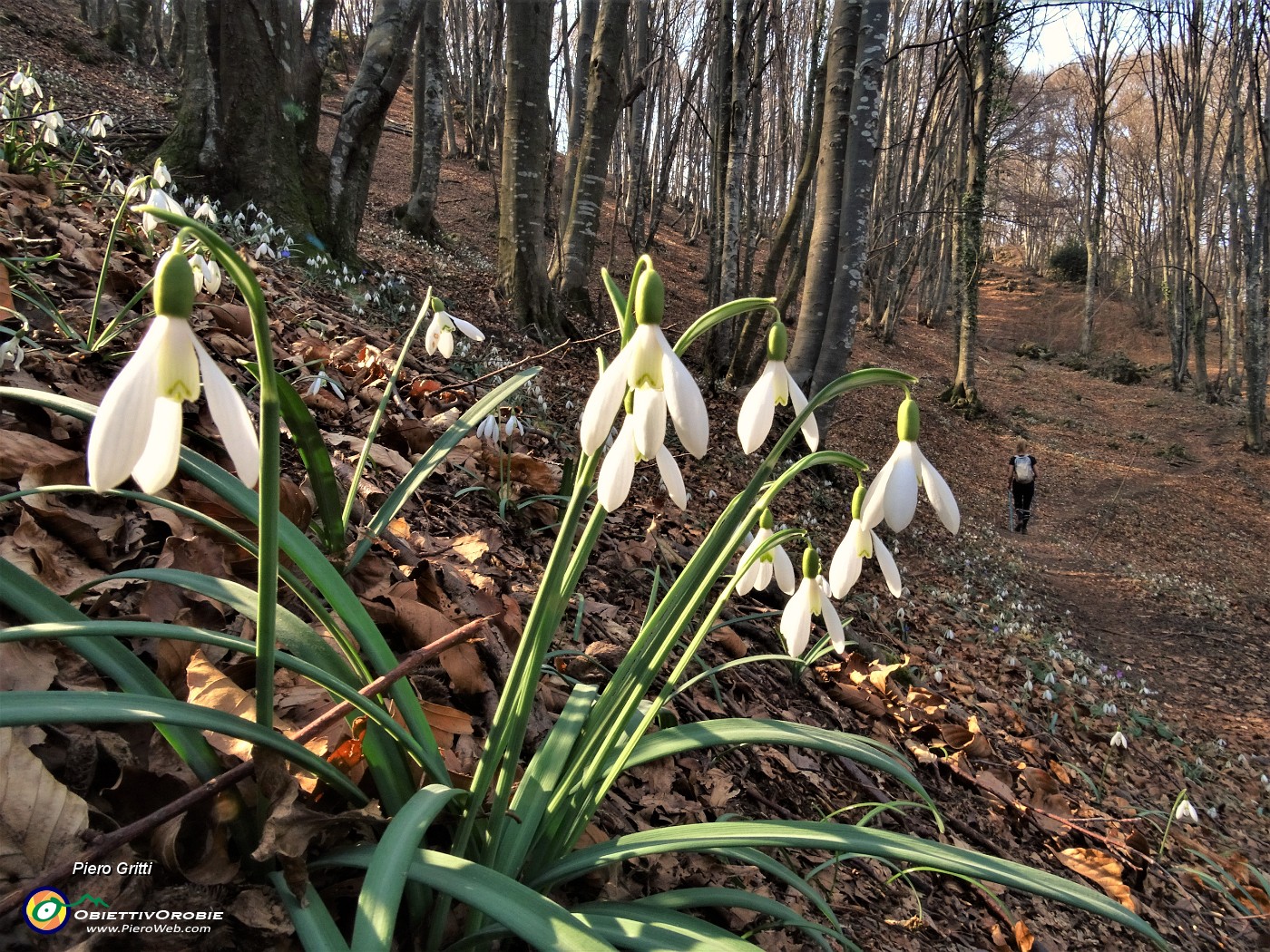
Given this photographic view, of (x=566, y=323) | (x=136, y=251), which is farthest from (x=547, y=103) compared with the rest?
(x=136, y=251)

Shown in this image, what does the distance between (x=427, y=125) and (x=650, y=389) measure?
38.6 ft

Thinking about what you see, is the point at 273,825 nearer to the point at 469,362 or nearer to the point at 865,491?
the point at 865,491

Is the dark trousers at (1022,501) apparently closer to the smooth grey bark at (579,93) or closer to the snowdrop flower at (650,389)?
the smooth grey bark at (579,93)

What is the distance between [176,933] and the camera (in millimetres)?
910

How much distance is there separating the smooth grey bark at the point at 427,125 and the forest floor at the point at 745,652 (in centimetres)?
168

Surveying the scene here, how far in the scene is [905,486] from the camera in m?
1.11

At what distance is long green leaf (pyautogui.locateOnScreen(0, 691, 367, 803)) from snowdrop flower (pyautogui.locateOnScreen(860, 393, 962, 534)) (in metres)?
0.91

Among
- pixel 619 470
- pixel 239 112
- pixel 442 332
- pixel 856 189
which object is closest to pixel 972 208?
pixel 856 189

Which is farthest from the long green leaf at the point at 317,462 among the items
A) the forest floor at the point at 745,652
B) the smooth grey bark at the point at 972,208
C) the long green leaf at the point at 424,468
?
the smooth grey bark at the point at 972,208

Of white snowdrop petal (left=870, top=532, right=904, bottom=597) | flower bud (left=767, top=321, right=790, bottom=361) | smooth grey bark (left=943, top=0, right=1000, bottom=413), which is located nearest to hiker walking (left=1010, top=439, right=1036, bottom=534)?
smooth grey bark (left=943, top=0, right=1000, bottom=413)

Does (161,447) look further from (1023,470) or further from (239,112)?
(1023,470)

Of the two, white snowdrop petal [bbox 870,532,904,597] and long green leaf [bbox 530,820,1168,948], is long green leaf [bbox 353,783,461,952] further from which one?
white snowdrop petal [bbox 870,532,904,597]

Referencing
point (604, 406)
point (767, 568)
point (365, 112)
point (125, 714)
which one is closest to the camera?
point (125, 714)

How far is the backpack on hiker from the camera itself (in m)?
9.99
